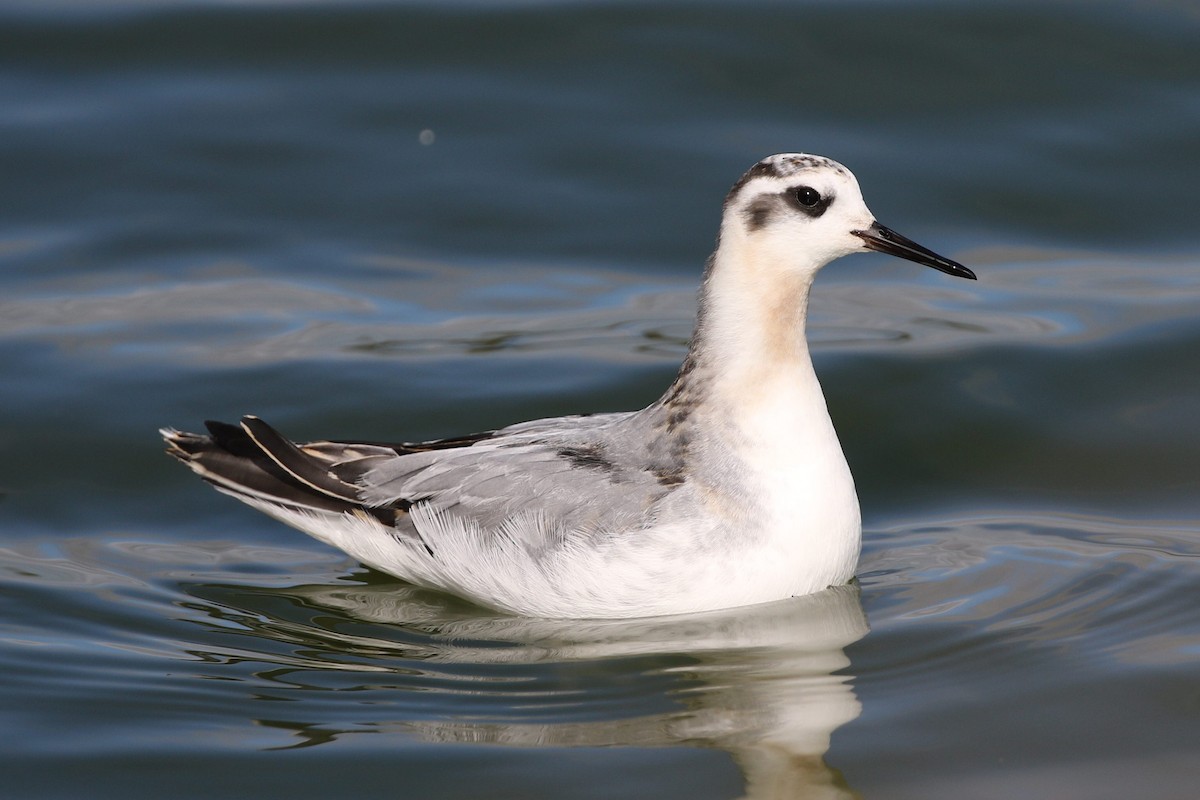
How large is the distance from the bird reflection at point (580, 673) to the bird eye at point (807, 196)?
1782 millimetres

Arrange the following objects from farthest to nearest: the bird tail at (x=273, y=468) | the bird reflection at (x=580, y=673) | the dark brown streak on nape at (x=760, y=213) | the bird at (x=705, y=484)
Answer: the bird tail at (x=273, y=468) < the dark brown streak on nape at (x=760, y=213) < the bird at (x=705, y=484) < the bird reflection at (x=580, y=673)

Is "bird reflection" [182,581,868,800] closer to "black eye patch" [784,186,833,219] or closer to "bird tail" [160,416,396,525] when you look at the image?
"bird tail" [160,416,396,525]

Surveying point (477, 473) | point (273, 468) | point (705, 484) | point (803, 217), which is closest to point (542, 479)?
point (477, 473)

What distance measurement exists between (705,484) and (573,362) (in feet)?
10.6

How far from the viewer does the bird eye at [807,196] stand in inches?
279

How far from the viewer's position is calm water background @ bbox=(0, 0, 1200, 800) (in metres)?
6.34

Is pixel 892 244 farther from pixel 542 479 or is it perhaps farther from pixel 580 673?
pixel 580 673

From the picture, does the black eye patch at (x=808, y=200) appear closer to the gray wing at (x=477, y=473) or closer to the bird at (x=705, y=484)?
the bird at (x=705, y=484)

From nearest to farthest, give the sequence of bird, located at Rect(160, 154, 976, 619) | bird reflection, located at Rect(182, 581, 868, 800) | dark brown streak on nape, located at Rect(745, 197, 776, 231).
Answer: bird reflection, located at Rect(182, 581, 868, 800) < bird, located at Rect(160, 154, 976, 619) < dark brown streak on nape, located at Rect(745, 197, 776, 231)

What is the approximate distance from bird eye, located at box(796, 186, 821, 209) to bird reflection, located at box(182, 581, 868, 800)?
1.78 m

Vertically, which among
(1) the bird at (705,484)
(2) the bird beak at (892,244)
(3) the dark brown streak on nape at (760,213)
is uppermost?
(3) the dark brown streak on nape at (760,213)

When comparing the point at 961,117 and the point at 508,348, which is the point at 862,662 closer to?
the point at 508,348

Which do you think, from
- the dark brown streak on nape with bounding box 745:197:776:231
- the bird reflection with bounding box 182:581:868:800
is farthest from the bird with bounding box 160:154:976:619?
the bird reflection with bounding box 182:581:868:800

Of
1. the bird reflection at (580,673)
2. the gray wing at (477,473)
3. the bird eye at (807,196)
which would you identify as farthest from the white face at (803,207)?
the bird reflection at (580,673)
